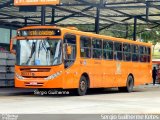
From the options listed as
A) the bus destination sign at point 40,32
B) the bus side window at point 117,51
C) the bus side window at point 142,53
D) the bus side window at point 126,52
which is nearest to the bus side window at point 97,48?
the bus side window at point 117,51

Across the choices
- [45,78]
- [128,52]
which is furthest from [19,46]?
[128,52]

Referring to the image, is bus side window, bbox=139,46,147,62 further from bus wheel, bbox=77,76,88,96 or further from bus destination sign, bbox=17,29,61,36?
bus destination sign, bbox=17,29,61,36

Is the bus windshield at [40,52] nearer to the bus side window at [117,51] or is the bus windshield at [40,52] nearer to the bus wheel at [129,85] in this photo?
the bus side window at [117,51]

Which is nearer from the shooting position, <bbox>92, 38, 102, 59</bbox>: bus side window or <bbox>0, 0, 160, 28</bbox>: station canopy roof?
<bbox>92, 38, 102, 59</bbox>: bus side window

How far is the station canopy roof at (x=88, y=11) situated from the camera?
1137 inches

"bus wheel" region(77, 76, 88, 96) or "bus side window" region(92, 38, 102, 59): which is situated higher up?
"bus side window" region(92, 38, 102, 59)

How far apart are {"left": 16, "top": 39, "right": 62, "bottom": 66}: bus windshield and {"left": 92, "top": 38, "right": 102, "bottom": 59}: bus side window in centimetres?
305

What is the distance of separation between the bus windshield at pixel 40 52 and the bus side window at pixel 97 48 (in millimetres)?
3050

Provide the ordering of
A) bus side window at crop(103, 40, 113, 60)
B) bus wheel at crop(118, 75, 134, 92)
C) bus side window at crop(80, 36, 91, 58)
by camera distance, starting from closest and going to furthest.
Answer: bus side window at crop(80, 36, 91, 58) → bus side window at crop(103, 40, 113, 60) → bus wheel at crop(118, 75, 134, 92)

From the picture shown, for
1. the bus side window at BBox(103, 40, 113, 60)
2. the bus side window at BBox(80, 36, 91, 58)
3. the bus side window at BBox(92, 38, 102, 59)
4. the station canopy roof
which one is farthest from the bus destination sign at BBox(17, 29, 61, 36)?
the station canopy roof

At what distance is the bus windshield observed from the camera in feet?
65.3

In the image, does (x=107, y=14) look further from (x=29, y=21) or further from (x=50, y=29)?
(x=50, y=29)

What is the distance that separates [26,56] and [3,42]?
13084 mm

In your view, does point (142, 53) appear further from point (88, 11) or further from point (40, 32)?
point (40, 32)
